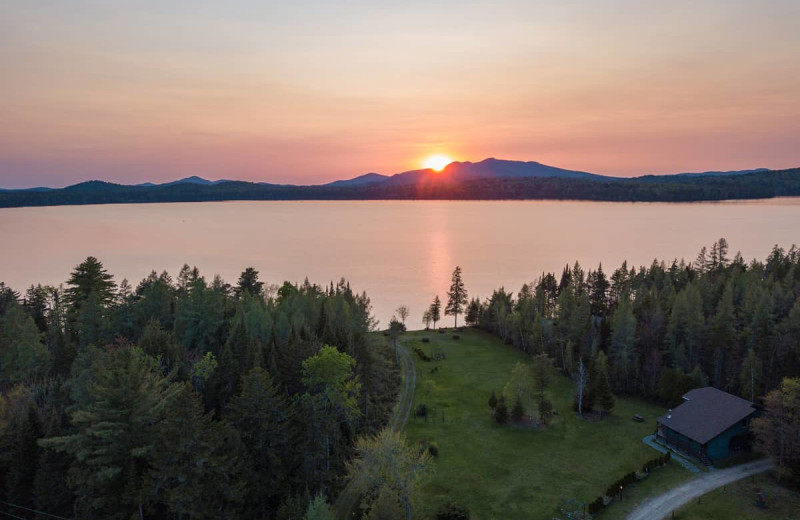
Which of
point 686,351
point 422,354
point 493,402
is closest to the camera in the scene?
point 493,402

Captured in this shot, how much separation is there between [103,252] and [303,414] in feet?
598

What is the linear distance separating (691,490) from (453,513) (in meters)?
20.1

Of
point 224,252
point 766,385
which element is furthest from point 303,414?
point 224,252

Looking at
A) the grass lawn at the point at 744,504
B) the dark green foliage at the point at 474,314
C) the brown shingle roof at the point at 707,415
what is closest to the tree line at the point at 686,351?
the grass lawn at the point at 744,504

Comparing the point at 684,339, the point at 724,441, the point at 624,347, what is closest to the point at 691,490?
the point at 724,441

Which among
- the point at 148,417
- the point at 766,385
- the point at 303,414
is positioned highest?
the point at 148,417

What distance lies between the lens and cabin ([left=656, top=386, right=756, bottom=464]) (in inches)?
1719

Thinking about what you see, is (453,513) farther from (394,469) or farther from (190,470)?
(190,470)

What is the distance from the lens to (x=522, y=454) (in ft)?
151

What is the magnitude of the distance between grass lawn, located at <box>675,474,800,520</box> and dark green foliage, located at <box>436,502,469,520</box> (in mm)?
15908

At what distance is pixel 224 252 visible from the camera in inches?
7628

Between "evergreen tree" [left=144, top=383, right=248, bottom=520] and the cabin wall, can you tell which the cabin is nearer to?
the cabin wall

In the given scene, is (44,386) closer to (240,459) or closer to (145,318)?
(145,318)

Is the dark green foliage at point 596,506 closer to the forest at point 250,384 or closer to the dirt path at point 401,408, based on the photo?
the forest at point 250,384
